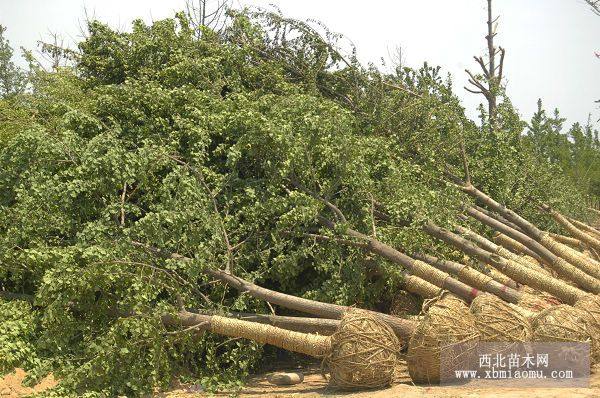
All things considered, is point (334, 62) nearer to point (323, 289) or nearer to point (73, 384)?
point (323, 289)

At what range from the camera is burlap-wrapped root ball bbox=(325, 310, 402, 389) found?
18.5 feet

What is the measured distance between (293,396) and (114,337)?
1572 millimetres

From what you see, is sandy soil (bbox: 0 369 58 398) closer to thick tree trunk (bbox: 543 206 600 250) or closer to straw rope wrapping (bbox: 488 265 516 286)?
straw rope wrapping (bbox: 488 265 516 286)

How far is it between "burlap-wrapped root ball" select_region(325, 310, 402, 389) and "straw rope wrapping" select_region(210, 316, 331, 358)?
177 millimetres

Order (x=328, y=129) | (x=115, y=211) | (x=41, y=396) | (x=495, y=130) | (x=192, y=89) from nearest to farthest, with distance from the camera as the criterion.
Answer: (x=41, y=396)
(x=115, y=211)
(x=328, y=129)
(x=192, y=89)
(x=495, y=130)

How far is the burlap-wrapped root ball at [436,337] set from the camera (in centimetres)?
569

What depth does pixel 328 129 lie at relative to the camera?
7.52 meters

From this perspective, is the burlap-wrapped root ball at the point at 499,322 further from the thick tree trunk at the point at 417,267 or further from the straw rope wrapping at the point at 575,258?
the straw rope wrapping at the point at 575,258

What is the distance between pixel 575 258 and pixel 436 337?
3.21 m

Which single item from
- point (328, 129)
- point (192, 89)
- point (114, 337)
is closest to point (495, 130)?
point (328, 129)

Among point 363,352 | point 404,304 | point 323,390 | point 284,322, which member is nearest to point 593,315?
point 404,304

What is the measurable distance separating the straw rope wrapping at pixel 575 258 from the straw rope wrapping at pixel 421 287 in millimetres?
2146

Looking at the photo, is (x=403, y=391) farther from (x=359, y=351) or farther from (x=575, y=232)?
(x=575, y=232)

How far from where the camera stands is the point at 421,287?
700 cm
